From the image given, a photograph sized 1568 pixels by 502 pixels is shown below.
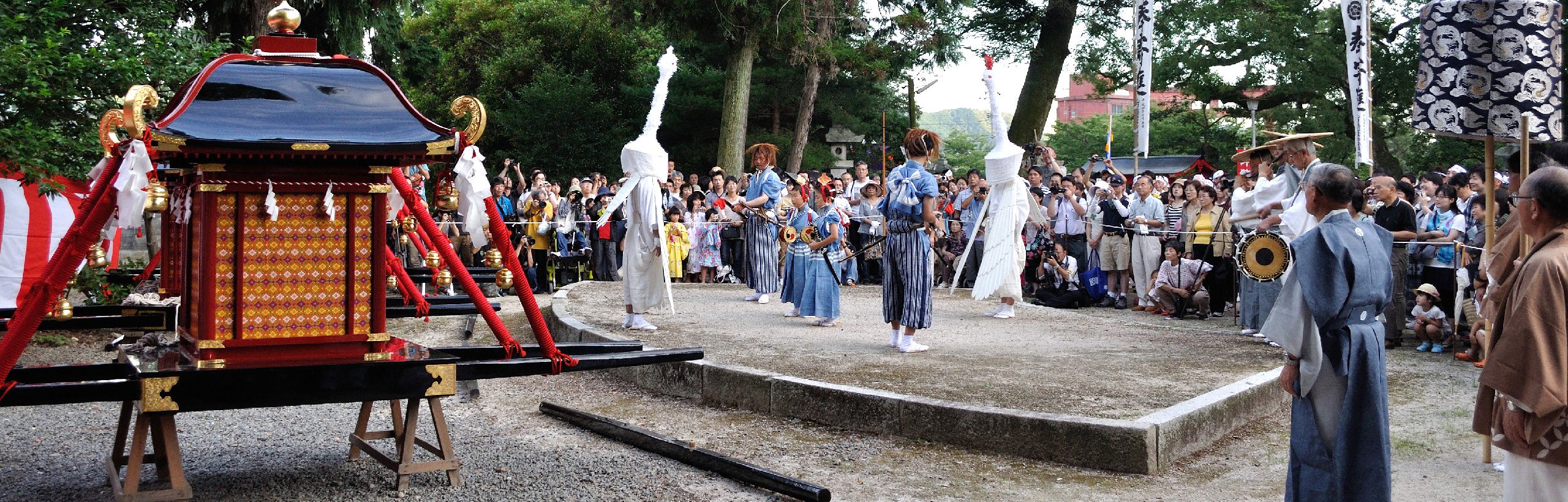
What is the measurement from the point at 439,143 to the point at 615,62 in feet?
79.6

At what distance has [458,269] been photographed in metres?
4.69

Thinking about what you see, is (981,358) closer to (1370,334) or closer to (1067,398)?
(1067,398)

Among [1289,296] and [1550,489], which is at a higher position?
[1289,296]

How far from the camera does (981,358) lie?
303 inches

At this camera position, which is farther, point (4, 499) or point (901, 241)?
point (901, 241)

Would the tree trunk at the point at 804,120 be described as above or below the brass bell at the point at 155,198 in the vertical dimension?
above

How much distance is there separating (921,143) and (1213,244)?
468 cm

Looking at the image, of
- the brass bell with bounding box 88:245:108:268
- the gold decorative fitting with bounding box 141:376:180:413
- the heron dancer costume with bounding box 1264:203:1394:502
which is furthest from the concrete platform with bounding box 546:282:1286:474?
the brass bell with bounding box 88:245:108:268

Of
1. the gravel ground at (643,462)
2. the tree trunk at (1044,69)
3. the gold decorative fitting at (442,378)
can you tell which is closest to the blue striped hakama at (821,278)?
the gravel ground at (643,462)

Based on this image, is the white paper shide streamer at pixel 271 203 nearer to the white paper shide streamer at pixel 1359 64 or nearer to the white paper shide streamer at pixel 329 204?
the white paper shide streamer at pixel 329 204

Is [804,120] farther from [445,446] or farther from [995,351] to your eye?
[445,446]

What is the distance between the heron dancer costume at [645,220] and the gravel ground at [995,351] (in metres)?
0.37

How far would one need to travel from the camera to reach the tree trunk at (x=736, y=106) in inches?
743

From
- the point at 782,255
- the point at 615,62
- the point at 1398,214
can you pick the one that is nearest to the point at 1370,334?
the point at 1398,214
